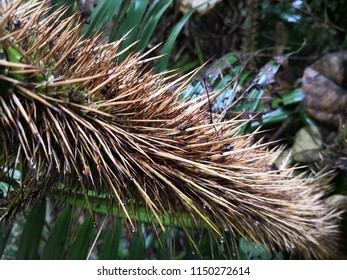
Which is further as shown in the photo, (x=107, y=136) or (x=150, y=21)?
(x=150, y=21)

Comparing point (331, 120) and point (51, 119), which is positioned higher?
point (331, 120)

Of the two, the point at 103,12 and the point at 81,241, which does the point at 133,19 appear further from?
the point at 81,241

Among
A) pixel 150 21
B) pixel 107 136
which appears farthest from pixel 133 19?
pixel 107 136

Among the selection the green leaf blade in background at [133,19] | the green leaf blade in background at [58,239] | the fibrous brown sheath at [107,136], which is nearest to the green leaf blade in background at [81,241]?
the green leaf blade in background at [58,239]

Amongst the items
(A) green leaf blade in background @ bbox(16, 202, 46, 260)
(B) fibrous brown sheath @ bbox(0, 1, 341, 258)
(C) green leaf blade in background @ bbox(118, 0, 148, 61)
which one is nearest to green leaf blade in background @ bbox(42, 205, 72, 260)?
(A) green leaf blade in background @ bbox(16, 202, 46, 260)

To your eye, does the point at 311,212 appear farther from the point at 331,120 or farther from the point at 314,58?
the point at 314,58
